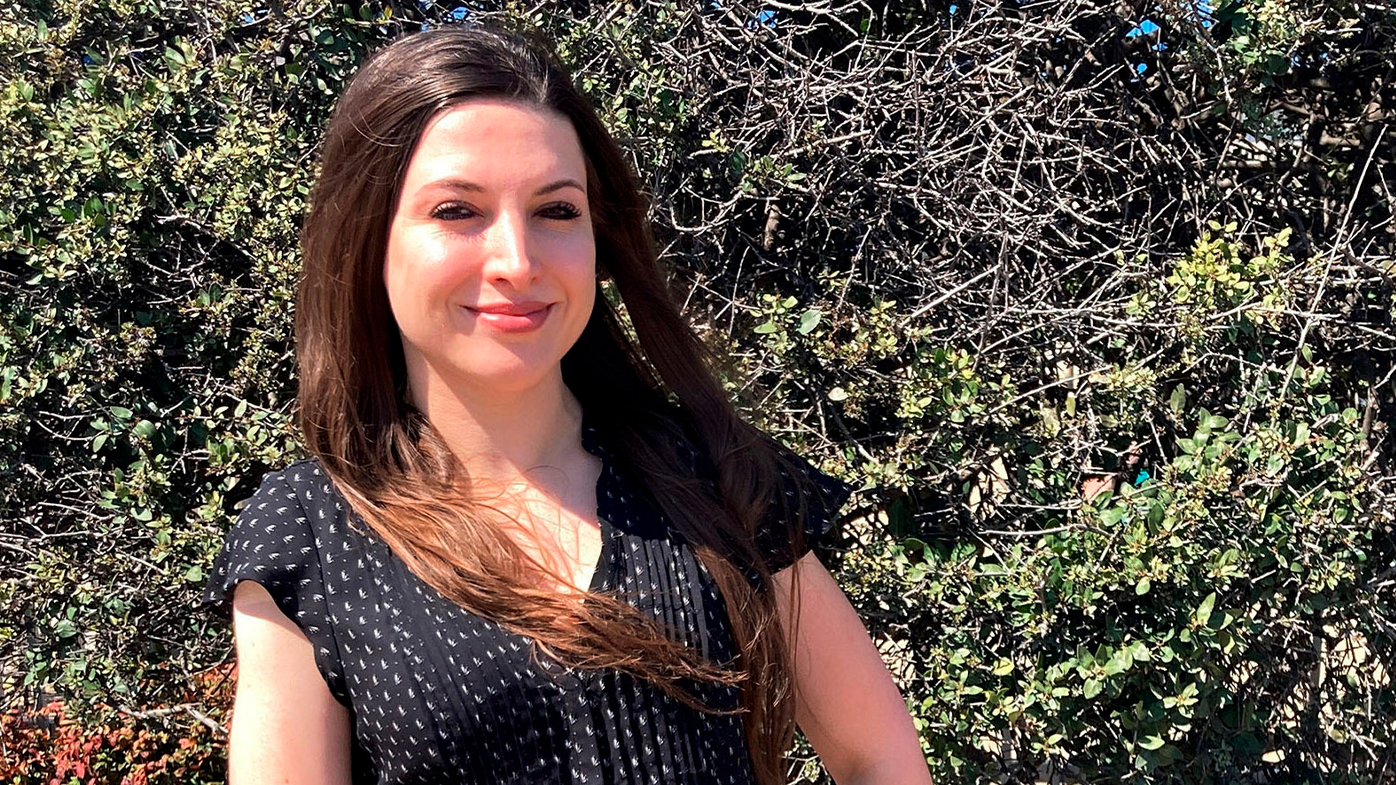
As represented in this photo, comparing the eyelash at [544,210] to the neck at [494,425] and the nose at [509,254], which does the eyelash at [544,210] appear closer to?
the nose at [509,254]

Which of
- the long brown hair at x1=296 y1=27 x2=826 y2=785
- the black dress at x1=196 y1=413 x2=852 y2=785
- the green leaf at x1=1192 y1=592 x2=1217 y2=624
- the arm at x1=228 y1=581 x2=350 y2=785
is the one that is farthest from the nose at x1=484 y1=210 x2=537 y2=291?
the green leaf at x1=1192 y1=592 x2=1217 y2=624

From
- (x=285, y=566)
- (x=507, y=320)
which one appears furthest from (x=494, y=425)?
(x=285, y=566)

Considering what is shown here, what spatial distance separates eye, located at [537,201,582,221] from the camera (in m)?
1.58

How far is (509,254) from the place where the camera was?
5.01 feet

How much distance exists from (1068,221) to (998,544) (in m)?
0.68

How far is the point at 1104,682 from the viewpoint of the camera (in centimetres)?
229

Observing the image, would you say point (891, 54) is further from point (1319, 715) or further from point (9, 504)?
point (9, 504)

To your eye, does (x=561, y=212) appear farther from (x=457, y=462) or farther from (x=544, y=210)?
(x=457, y=462)

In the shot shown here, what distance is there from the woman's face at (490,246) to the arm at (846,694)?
17.9 inches

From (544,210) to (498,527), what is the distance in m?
0.38

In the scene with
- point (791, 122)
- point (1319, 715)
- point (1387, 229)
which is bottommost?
point (1319, 715)

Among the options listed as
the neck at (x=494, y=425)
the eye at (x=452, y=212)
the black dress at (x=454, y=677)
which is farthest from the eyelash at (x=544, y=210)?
the black dress at (x=454, y=677)

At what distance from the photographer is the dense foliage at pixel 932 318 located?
2.38 meters

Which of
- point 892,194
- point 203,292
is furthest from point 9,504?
point 892,194
